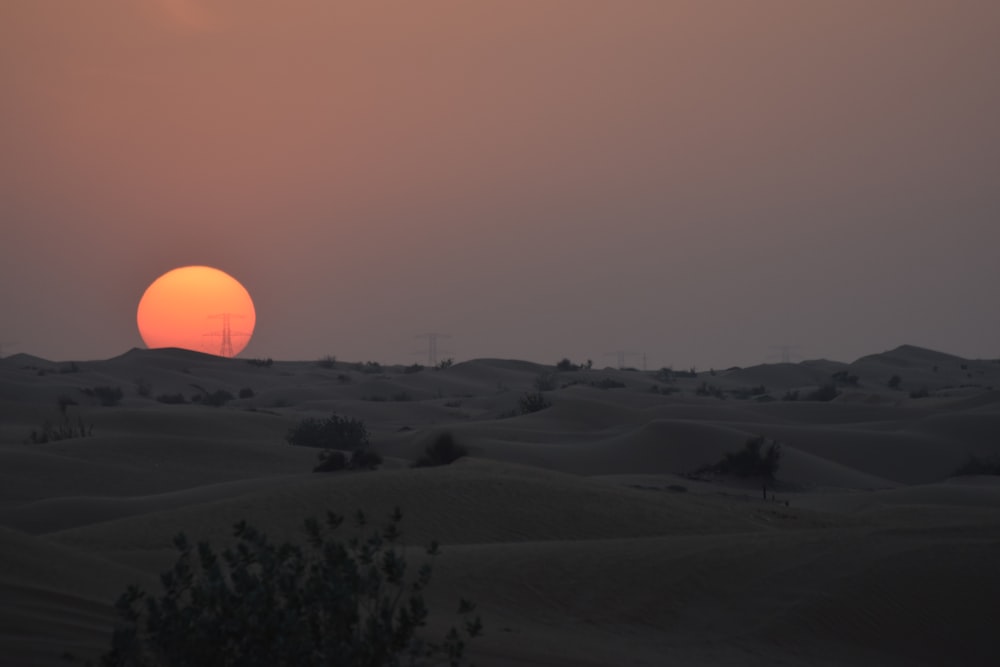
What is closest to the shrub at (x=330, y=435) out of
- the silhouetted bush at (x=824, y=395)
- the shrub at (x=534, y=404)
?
the shrub at (x=534, y=404)

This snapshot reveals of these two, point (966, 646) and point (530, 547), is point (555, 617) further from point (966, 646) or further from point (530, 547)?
point (966, 646)

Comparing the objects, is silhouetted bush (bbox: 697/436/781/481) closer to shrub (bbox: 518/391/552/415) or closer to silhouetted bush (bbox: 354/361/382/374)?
shrub (bbox: 518/391/552/415)

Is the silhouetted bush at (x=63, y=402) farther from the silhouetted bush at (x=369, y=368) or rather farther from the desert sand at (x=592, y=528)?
the silhouetted bush at (x=369, y=368)

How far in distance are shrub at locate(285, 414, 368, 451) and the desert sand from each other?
2.86 feet

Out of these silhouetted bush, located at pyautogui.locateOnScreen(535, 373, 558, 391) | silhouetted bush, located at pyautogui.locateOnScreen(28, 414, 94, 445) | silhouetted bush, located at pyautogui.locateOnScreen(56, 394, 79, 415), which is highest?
silhouetted bush, located at pyautogui.locateOnScreen(535, 373, 558, 391)

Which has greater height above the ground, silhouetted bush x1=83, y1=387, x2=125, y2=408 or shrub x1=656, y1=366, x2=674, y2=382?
shrub x1=656, y1=366, x2=674, y2=382

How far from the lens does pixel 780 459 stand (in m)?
29.2

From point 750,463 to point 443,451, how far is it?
23.2ft

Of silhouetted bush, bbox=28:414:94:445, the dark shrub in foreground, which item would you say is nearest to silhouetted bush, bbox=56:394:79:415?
silhouetted bush, bbox=28:414:94:445

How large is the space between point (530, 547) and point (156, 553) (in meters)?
3.88

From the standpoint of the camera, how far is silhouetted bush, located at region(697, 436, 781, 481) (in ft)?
88.0

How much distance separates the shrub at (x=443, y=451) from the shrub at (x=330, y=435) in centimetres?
411

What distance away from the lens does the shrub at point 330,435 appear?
30.9 meters

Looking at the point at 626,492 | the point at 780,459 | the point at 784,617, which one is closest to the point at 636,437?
the point at 780,459
